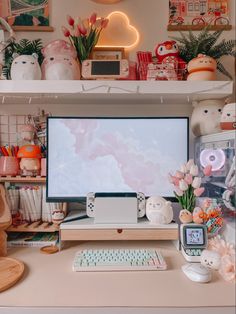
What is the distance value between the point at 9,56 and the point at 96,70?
41 cm

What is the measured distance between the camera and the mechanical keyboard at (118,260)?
80cm

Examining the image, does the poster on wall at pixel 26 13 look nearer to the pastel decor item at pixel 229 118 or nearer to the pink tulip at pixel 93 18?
the pink tulip at pixel 93 18

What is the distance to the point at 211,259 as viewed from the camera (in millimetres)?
802

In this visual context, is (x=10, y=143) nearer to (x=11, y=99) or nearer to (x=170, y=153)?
(x=11, y=99)

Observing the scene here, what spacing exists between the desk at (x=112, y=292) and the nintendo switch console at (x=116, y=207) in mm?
212

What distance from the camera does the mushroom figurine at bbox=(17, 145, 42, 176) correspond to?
3.60 ft

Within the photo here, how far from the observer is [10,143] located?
3.99 ft

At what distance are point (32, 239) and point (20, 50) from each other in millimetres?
771

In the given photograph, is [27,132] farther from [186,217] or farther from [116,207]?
[186,217]

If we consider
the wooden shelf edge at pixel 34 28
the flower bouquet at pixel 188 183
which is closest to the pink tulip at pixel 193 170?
the flower bouquet at pixel 188 183

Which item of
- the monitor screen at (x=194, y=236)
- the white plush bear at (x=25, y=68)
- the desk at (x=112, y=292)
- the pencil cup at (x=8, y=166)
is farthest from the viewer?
the pencil cup at (x=8, y=166)

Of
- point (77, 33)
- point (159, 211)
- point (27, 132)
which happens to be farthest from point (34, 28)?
point (159, 211)

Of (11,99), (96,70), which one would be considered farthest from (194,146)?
(11,99)

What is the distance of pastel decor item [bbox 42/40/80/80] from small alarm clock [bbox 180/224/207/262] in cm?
71
